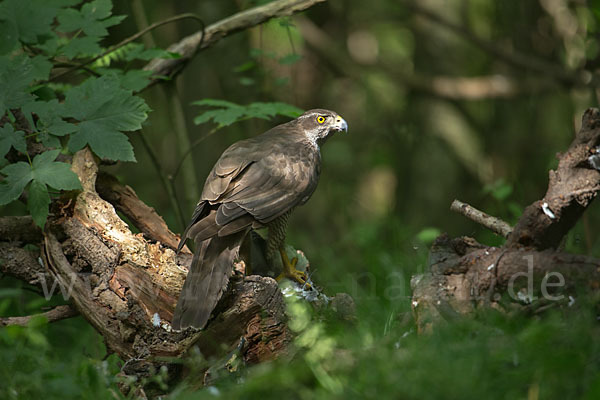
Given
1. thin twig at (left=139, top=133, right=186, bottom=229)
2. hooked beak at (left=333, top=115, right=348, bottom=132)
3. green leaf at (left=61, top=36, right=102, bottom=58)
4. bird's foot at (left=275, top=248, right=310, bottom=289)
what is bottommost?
bird's foot at (left=275, top=248, right=310, bottom=289)

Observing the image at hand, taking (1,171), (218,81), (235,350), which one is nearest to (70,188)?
(1,171)

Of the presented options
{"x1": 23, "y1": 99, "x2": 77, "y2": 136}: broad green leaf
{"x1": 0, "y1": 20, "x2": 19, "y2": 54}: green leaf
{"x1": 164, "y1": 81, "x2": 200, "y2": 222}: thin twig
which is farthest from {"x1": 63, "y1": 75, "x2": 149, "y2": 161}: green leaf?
{"x1": 164, "y1": 81, "x2": 200, "y2": 222}: thin twig

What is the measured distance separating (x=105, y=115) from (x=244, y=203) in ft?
3.16

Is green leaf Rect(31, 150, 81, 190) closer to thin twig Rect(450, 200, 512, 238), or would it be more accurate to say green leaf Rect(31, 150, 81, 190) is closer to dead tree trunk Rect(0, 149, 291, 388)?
dead tree trunk Rect(0, 149, 291, 388)

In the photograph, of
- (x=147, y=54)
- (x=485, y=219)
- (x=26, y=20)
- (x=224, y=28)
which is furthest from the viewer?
(x=224, y=28)

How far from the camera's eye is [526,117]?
28.4 ft

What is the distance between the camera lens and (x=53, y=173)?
11.5ft

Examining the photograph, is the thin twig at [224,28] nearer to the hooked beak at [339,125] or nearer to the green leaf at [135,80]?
the green leaf at [135,80]

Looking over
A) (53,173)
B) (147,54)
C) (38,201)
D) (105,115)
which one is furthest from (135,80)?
(38,201)

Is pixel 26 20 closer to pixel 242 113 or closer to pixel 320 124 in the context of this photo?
pixel 242 113

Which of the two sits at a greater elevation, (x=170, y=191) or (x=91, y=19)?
(x=91, y=19)

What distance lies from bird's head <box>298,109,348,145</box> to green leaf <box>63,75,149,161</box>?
1533 millimetres

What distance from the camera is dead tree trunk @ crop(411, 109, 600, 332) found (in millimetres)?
2822

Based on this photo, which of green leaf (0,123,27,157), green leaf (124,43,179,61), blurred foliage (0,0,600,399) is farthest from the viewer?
green leaf (124,43,179,61)
